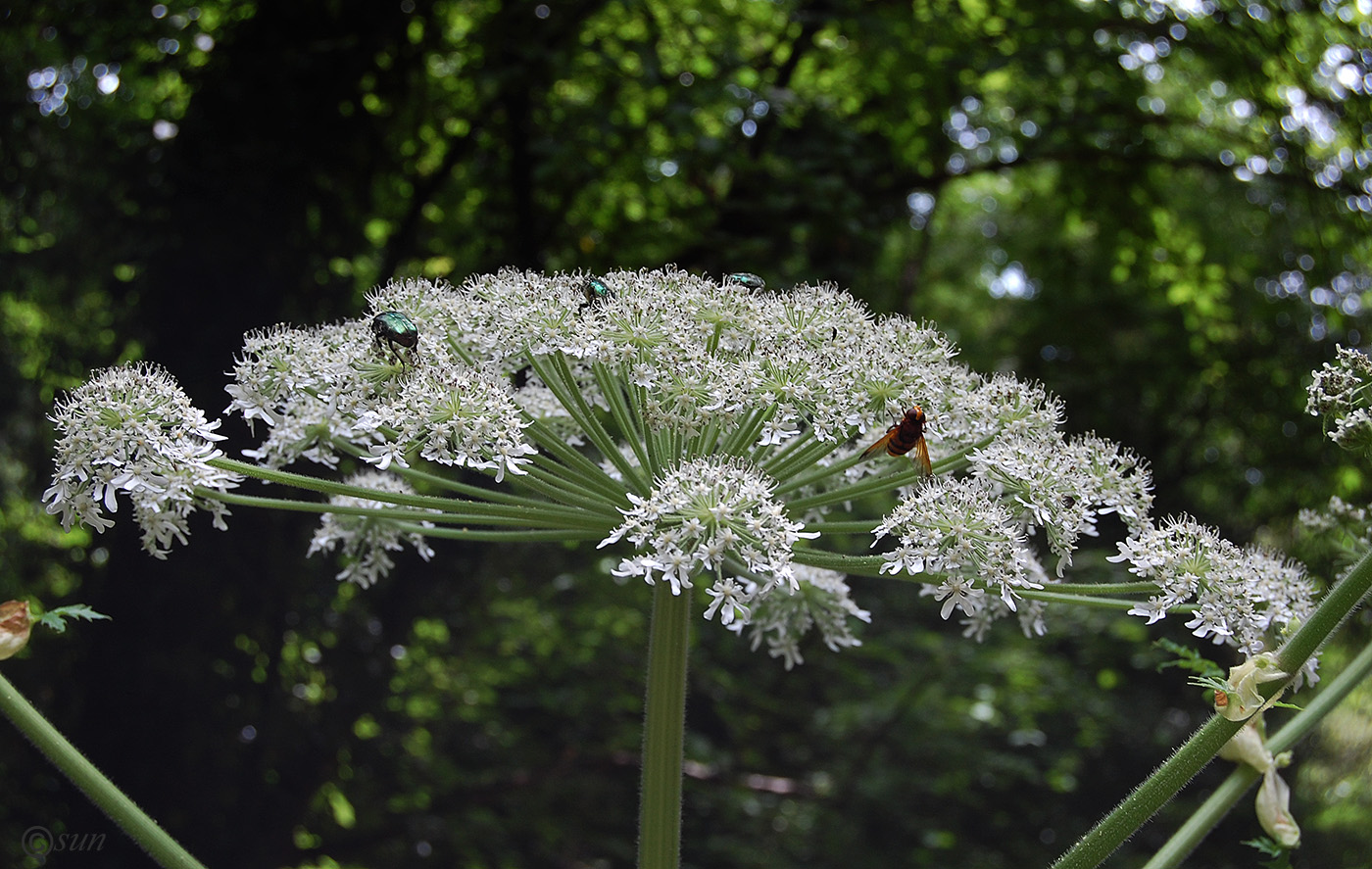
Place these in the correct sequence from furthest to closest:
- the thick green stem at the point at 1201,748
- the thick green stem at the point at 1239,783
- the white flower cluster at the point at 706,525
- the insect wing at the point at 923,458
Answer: the insect wing at the point at 923,458 < the thick green stem at the point at 1239,783 < the white flower cluster at the point at 706,525 < the thick green stem at the point at 1201,748

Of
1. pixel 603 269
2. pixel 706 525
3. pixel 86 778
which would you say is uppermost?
pixel 603 269

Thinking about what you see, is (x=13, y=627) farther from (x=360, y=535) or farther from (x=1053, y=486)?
(x=1053, y=486)

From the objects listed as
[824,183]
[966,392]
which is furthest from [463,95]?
[966,392]

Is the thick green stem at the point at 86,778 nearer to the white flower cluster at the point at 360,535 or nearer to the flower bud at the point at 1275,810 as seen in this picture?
the white flower cluster at the point at 360,535

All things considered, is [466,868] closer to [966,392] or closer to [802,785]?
[802,785]

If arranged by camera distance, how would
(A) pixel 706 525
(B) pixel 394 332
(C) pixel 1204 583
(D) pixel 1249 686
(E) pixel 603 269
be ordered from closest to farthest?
(D) pixel 1249 686
(A) pixel 706 525
(C) pixel 1204 583
(B) pixel 394 332
(E) pixel 603 269

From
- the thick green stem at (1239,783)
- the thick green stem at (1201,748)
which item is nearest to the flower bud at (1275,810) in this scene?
the thick green stem at (1239,783)

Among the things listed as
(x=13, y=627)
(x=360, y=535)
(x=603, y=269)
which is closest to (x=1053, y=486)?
(x=360, y=535)
